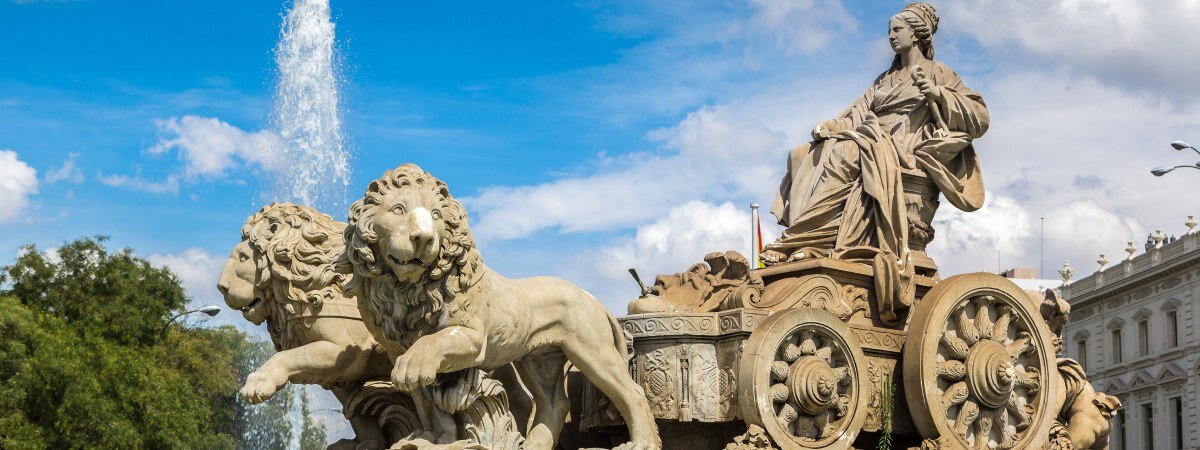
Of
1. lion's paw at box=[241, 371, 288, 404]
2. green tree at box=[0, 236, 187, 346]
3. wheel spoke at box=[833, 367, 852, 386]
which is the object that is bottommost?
lion's paw at box=[241, 371, 288, 404]

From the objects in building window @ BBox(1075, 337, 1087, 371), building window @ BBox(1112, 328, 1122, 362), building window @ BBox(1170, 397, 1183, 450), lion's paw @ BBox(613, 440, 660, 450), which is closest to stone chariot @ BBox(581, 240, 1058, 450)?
lion's paw @ BBox(613, 440, 660, 450)

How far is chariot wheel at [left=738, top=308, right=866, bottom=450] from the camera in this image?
37.8 ft

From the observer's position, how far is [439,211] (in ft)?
34.2

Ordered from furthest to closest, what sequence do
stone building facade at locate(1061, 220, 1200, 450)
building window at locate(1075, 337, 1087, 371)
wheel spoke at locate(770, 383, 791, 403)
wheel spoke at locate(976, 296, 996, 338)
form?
building window at locate(1075, 337, 1087, 371)
stone building facade at locate(1061, 220, 1200, 450)
wheel spoke at locate(976, 296, 996, 338)
wheel spoke at locate(770, 383, 791, 403)

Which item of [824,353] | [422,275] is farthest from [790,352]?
[422,275]

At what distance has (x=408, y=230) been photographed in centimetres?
1023

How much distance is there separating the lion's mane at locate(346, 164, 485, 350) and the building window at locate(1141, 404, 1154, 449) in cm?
5329

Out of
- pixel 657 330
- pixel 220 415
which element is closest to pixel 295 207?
pixel 657 330

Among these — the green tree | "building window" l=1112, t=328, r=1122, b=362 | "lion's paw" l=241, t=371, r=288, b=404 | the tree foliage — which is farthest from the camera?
"building window" l=1112, t=328, r=1122, b=362

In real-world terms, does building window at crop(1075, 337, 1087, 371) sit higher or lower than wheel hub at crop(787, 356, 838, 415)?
higher

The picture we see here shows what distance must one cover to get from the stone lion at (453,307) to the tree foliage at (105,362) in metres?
16.0

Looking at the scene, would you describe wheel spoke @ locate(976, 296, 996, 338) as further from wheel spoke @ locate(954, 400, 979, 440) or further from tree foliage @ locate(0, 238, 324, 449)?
tree foliage @ locate(0, 238, 324, 449)

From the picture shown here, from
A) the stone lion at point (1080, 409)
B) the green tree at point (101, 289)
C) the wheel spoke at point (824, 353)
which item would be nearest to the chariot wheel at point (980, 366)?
the stone lion at point (1080, 409)

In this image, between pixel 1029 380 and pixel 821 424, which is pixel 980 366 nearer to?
pixel 1029 380
